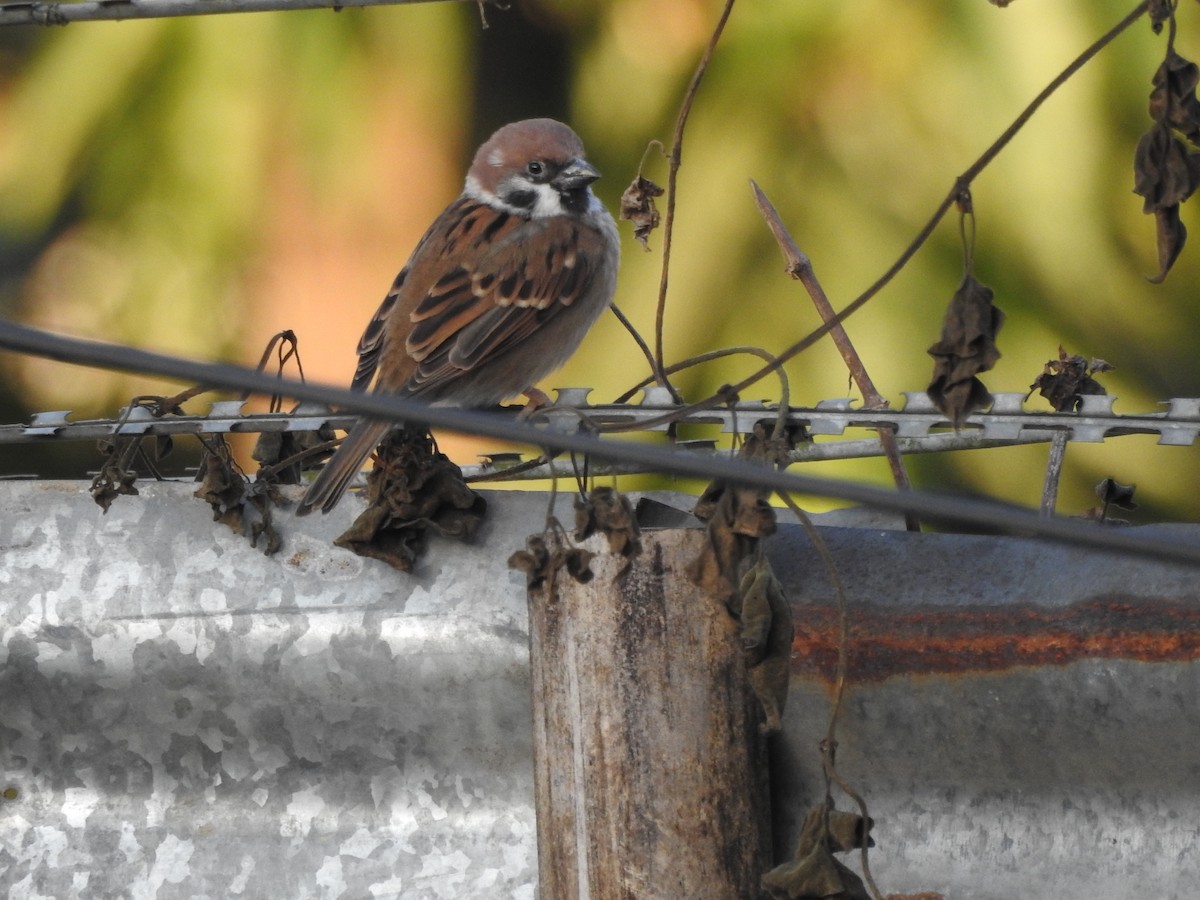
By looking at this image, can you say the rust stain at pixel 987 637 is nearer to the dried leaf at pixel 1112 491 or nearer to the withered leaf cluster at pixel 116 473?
the dried leaf at pixel 1112 491

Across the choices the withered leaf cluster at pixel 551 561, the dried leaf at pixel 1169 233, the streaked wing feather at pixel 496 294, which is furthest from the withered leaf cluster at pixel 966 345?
the streaked wing feather at pixel 496 294

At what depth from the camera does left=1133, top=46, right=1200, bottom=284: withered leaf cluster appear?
1398 millimetres

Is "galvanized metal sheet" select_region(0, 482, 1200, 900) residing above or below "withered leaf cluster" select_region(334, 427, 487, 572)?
below

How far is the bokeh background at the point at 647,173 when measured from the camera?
324 cm

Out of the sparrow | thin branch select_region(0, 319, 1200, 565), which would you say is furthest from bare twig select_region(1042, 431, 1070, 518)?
the sparrow

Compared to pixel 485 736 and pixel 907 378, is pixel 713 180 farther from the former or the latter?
pixel 485 736

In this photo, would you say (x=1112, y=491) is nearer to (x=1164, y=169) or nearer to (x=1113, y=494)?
(x=1113, y=494)

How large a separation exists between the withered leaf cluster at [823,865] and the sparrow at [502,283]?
191 cm

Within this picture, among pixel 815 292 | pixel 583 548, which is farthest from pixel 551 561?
pixel 815 292

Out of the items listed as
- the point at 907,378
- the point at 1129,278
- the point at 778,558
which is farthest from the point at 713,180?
the point at 778,558

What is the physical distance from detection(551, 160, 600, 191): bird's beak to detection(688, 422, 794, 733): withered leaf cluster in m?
2.00

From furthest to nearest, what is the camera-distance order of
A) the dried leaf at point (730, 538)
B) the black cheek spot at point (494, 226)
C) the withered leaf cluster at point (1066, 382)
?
the black cheek spot at point (494, 226) → the withered leaf cluster at point (1066, 382) → the dried leaf at point (730, 538)

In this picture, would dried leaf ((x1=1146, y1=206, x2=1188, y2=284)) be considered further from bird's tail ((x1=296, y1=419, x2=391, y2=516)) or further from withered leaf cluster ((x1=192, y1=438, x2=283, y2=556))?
withered leaf cluster ((x1=192, y1=438, x2=283, y2=556))

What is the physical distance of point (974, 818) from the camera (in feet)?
5.24
